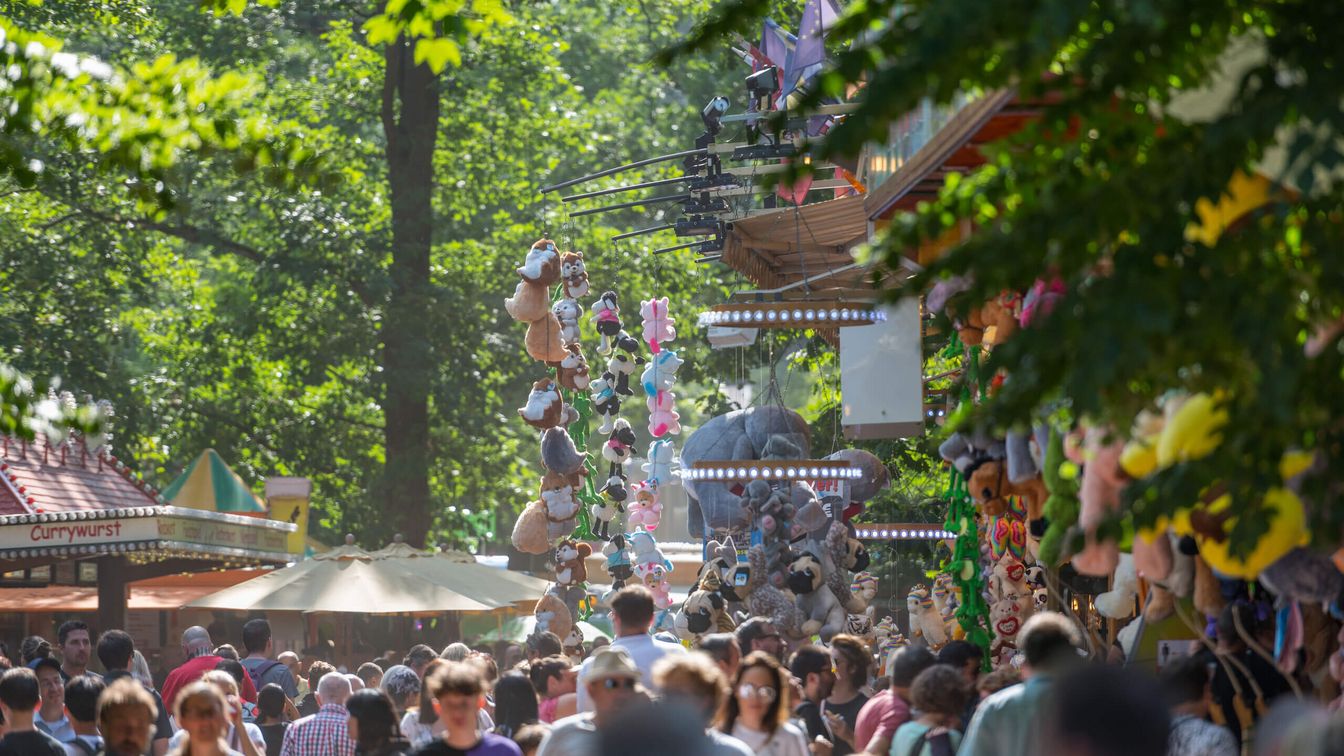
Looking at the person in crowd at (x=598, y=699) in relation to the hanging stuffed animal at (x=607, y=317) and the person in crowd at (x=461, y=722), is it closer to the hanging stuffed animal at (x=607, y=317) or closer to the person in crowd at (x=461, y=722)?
the person in crowd at (x=461, y=722)

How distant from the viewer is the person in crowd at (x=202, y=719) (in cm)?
715

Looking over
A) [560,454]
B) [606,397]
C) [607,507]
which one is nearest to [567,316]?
[606,397]

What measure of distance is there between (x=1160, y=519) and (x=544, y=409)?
41.4 feet

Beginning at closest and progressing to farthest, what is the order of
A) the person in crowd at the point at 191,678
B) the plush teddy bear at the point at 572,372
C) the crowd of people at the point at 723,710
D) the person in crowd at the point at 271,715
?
the crowd of people at the point at 723,710 → the person in crowd at the point at 271,715 → the person in crowd at the point at 191,678 → the plush teddy bear at the point at 572,372

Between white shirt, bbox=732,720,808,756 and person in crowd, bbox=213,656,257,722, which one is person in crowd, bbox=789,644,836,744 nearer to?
white shirt, bbox=732,720,808,756

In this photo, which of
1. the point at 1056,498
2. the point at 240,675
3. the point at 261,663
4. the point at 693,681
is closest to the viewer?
the point at 693,681

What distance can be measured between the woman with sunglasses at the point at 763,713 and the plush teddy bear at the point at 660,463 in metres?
11.6

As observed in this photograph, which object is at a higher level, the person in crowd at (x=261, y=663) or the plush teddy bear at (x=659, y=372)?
A: the plush teddy bear at (x=659, y=372)

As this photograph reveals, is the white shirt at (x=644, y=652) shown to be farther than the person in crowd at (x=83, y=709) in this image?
No

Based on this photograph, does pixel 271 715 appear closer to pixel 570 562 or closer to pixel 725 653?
pixel 725 653

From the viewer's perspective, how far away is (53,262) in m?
26.1

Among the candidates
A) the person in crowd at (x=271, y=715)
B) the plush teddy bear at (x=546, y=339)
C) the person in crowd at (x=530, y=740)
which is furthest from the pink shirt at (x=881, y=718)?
the plush teddy bear at (x=546, y=339)

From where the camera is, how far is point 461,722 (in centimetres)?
673

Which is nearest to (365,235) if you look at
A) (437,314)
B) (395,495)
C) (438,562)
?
(437,314)
